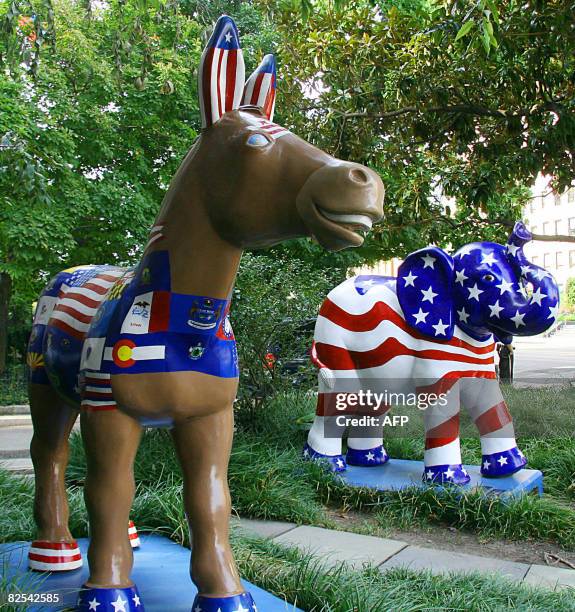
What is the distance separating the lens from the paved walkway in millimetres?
3461

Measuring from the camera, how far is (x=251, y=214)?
1.93m

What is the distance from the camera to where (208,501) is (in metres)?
2.21

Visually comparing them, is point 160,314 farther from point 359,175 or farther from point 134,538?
point 134,538

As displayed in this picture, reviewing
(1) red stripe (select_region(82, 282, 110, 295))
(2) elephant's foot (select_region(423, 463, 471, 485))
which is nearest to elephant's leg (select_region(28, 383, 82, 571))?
(1) red stripe (select_region(82, 282, 110, 295))

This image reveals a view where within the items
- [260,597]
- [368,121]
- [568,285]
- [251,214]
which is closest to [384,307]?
[260,597]

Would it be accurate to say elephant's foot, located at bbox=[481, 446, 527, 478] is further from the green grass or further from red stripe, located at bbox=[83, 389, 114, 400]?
red stripe, located at bbox=[83, 389, 114, 400]

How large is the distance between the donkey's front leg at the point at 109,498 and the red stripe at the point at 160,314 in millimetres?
306

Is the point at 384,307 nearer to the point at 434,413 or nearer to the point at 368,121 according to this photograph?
the point at 434,413

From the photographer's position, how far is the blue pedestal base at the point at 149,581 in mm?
2424

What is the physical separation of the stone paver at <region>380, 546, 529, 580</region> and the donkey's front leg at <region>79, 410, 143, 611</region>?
1.81 meters

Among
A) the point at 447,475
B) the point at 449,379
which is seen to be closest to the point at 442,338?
the point at 449,379

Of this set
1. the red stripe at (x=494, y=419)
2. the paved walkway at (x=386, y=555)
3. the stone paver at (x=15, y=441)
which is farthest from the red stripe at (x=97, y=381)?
the stone paver at (x=15, y=441)

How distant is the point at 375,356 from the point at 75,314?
9.60 feet

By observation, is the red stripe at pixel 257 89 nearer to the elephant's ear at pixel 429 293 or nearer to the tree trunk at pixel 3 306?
the elephant's ear at pixel 429 293
